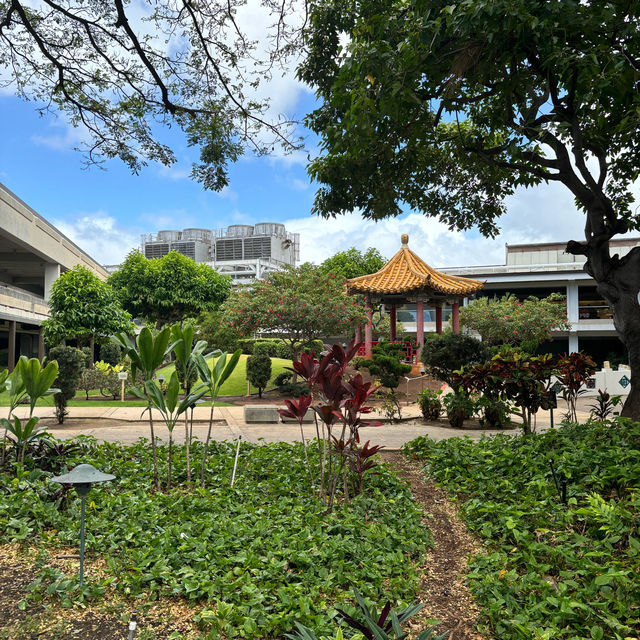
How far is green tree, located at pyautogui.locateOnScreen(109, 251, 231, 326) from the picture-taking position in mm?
38281

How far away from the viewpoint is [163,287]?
38188 mm

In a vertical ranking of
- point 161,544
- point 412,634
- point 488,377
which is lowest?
point 412,634

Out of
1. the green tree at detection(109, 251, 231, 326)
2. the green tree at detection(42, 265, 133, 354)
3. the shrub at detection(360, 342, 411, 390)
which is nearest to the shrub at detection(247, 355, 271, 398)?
the shrub at detection(360, 342, 411, 390)

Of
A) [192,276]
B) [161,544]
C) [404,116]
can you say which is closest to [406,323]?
[192,276]

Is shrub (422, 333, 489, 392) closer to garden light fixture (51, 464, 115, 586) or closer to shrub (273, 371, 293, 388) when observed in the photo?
shrub (273, 371, 293, 388)

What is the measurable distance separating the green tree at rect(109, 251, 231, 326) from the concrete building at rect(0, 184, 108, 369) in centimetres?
386

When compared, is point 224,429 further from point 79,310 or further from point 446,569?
point 79,310

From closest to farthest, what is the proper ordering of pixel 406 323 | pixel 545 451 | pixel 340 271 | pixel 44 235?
pixel 545 451 → pixel 44 235 → pixel 340 271 → pixel 406 323

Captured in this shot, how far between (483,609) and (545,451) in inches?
133

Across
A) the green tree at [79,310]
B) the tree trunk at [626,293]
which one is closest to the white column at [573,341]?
the green tree at [79,310]

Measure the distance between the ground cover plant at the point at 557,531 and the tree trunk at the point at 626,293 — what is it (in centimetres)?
102

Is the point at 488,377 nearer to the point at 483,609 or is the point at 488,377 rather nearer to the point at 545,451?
the point at 545,451

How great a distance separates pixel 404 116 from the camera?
6.35 meters

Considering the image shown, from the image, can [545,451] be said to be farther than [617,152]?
No
